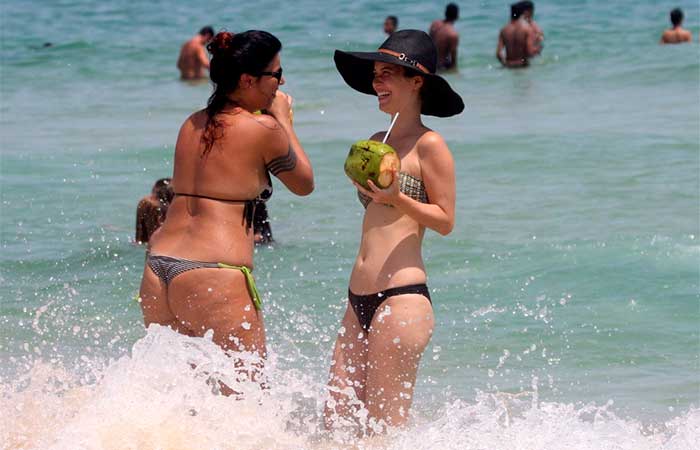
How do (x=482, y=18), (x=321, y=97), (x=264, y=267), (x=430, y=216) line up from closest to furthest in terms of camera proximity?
(x=430, y=216)
(x=264, y=267)
(x=321, y=97)
(x=482, y=18)

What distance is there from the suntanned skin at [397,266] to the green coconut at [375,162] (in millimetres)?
80

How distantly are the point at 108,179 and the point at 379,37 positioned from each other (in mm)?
14281

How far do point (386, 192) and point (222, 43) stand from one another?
2.65ft

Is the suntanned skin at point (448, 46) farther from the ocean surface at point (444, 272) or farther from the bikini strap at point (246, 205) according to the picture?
the bikini strap at point (246, 205)

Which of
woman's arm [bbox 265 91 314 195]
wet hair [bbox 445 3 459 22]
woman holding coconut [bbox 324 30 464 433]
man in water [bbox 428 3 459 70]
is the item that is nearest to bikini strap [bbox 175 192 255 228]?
woman's arm [bbox 265 91 314 195]

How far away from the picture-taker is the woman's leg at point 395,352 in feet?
15.2

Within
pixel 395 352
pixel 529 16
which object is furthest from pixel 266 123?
pixel 529 16

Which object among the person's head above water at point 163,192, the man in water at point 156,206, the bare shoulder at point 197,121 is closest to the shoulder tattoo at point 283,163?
the bare shoulder at point 197,121

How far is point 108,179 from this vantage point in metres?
12.4

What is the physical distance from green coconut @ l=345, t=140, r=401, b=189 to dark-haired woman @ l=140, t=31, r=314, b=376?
35 cm

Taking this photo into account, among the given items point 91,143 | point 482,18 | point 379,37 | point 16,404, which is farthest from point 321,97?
point 16,404

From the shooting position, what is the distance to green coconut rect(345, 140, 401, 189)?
444 cm

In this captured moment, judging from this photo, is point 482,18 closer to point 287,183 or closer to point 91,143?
point 91,143

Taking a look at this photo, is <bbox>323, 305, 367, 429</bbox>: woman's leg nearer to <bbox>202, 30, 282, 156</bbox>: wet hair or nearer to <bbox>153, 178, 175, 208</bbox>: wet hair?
<bbox>202, 30, 282, 156</bbox>: wet hair
